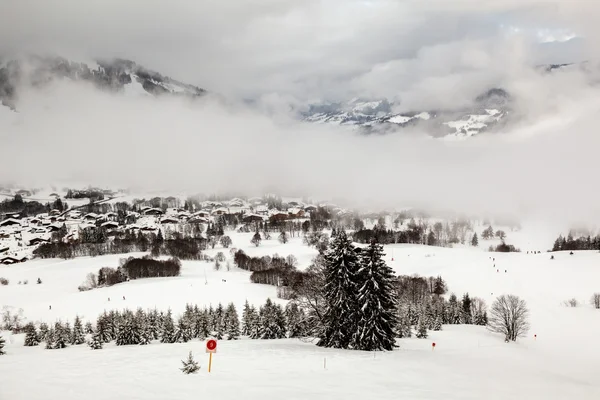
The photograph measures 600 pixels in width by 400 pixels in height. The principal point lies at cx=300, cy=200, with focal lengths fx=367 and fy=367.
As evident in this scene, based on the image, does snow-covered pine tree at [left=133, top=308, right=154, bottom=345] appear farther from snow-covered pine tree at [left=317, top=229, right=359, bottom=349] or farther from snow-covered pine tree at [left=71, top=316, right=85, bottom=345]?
snow-covered pine tree at [left=317, top=229, right=359, bottom=349]

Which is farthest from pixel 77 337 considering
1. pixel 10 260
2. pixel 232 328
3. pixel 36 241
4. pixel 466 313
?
pixel 36 241

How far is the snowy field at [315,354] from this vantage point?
15328 mm

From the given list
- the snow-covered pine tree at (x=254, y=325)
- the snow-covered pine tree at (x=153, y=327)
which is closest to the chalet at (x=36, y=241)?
the snow-covered pine tree at (x=153, y=327)

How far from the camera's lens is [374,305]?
1227 inches

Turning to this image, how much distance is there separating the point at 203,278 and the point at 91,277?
36083mm

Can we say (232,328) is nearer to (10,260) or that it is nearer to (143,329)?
(143,329)

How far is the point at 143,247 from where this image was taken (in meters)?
169

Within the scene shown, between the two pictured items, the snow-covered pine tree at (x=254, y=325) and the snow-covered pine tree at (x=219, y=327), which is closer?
the snow-covered pine tree at (x=254, y=325)

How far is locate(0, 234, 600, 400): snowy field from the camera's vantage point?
1533 centimetres

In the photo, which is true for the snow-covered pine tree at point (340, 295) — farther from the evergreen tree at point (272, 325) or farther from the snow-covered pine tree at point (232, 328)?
the snow-covered pine tree at point (232, 328)

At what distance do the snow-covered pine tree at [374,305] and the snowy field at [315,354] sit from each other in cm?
260

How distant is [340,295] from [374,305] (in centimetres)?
296

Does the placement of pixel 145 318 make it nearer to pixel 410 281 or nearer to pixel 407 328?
pixel 407 328

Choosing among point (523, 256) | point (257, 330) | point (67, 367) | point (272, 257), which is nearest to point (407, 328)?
point (257, 330)
